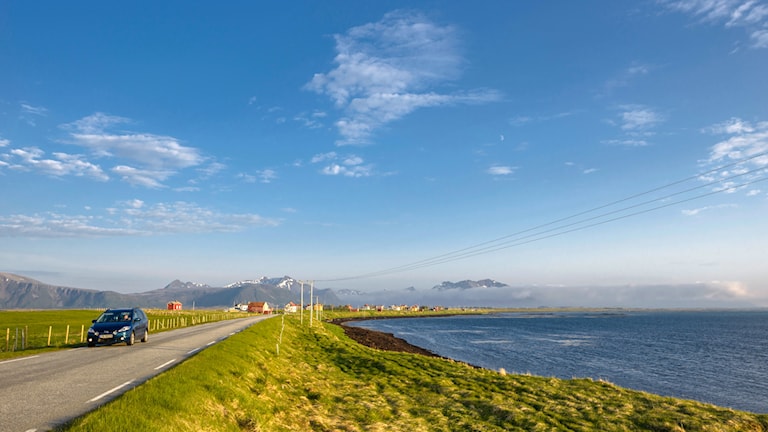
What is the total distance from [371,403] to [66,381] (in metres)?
12.6

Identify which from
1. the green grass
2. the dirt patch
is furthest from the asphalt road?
the dirt patch

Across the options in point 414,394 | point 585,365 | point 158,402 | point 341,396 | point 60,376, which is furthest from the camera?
point 585,365

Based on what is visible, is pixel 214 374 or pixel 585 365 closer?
pixel 214 374

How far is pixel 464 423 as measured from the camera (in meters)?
20.0

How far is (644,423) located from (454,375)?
43.2 feet

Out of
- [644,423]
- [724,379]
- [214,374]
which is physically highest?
[214,374]

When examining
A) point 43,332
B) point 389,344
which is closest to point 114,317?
point 43,332

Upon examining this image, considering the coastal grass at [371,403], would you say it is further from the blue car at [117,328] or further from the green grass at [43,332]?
the green grass at [43,332]

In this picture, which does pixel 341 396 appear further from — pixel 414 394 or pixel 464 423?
pixel 464 423

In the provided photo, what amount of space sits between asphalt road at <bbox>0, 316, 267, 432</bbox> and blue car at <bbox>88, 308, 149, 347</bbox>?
1.28 m

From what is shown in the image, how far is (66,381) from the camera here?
50.9ft

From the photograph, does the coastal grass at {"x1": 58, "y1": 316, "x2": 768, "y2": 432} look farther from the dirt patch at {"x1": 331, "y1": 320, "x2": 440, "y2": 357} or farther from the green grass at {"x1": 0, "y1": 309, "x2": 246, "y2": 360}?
the dirt patch at {"x1": 331, "y1": 320, "x2": 440, "y2": 357}

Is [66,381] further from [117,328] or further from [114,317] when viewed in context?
[114,317]

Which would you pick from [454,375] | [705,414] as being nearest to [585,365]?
[454,375]
